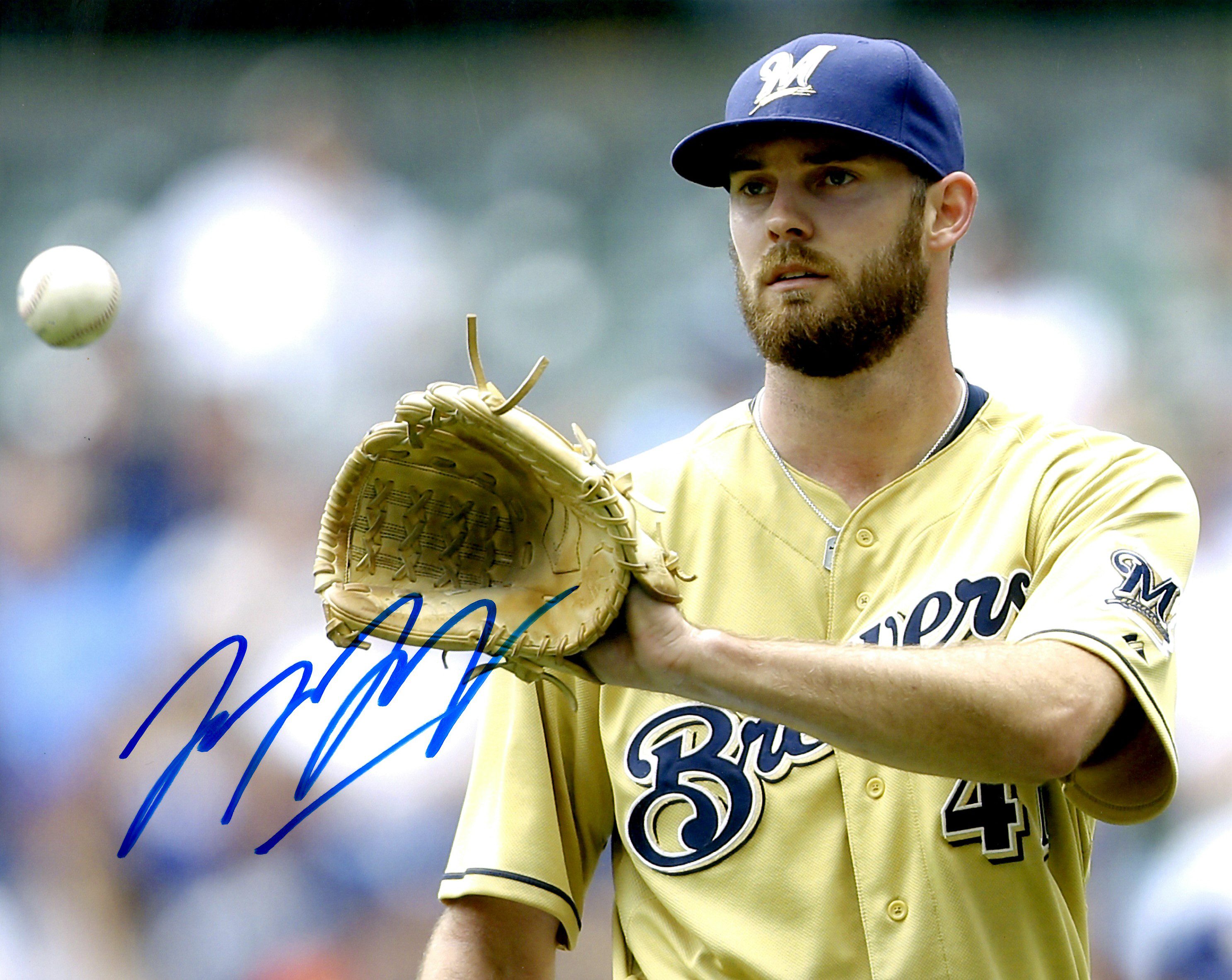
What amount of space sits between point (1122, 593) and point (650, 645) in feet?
1.66

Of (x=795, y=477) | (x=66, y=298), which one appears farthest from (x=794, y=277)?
(x=66, y=298)

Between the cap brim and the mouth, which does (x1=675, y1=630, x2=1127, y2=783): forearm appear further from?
the cap brim

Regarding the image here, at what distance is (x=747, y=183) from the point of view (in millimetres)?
1702

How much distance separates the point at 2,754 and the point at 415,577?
7.60 feet

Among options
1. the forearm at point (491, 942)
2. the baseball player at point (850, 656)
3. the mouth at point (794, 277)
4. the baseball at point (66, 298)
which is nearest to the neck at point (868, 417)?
the baseball player at point (850, 656)

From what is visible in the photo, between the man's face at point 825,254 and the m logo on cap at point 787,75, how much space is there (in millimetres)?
55

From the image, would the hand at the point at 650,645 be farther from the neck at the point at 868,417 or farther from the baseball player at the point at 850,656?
the neck at the point at 868,417

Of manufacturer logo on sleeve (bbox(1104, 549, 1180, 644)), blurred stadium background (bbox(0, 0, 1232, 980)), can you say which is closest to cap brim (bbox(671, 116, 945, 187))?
manufacturer logo on sleeve (bbox(1104, 549, 1180, 644))

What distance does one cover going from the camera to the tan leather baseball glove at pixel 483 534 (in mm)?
1260

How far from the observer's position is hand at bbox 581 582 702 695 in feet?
4.08

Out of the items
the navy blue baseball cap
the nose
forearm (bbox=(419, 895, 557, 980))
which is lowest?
forearm (bbox=(419, 895, 557, 980))

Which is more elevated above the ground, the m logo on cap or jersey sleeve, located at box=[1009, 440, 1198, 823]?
the m logo on cap

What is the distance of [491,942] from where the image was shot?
1.62 metres

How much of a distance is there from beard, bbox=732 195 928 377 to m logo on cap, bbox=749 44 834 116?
0.61ft
